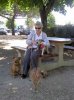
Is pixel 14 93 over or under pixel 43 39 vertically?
under

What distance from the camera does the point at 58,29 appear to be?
1460cm

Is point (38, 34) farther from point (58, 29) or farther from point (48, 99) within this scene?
point (58, 29)

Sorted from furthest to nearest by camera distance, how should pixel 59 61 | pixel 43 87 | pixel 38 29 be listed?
1. pixel 59 61
2. pixel 38 29
3. pixel 43 87

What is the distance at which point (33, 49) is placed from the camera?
767cm

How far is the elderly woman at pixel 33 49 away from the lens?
7.50 meters

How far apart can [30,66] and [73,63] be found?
227cm

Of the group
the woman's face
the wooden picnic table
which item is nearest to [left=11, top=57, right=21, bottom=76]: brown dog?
the wooden picnic table

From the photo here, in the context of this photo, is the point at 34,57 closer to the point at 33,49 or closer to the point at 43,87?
the point at 33,49

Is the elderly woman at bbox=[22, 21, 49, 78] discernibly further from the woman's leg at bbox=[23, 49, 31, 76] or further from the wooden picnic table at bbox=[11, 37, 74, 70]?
the wooden picnic table at bbox=[11, 37, 74, 70]

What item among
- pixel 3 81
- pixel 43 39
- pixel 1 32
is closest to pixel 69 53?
pixel 43 39

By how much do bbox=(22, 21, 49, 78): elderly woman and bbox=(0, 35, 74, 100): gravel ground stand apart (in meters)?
0.41

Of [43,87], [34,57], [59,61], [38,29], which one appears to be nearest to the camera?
[43,87]

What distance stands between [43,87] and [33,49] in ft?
4.82

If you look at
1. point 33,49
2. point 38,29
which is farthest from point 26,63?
point 38,29
